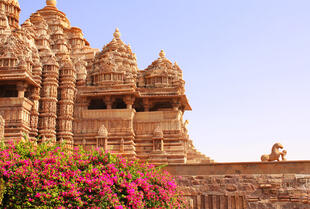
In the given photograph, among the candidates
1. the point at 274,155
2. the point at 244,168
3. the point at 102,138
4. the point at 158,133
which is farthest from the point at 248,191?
the point at 102,138

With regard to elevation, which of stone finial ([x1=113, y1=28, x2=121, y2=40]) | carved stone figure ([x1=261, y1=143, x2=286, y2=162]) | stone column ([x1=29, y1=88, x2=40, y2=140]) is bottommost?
carved stone figure ([x1=261, y1=143, x2=286, y2=162])

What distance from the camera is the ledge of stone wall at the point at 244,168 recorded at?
62.0ft

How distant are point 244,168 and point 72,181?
370 inches

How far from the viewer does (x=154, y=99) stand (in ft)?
100

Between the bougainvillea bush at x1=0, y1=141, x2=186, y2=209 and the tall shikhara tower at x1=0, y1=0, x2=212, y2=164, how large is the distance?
37.7ft

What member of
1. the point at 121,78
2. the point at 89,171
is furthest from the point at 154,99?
the point at 89,171

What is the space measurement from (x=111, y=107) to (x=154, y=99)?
3.28m

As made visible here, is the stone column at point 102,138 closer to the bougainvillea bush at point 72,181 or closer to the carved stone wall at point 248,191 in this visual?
the carved stone wall at point 248,191

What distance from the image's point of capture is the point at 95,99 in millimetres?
30781

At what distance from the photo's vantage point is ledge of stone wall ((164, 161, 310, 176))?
1889 cm

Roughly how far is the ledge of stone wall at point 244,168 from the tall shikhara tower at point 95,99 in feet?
20.8

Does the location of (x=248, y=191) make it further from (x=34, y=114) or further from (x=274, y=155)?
(x=34, y=114)

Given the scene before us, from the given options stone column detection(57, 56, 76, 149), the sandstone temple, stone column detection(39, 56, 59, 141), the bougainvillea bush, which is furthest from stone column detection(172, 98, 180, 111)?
the bougainvillea bush

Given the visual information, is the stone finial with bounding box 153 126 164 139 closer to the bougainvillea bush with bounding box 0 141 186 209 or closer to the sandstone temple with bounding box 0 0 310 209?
the sandstone temple with bounding box 0 0 310 209
